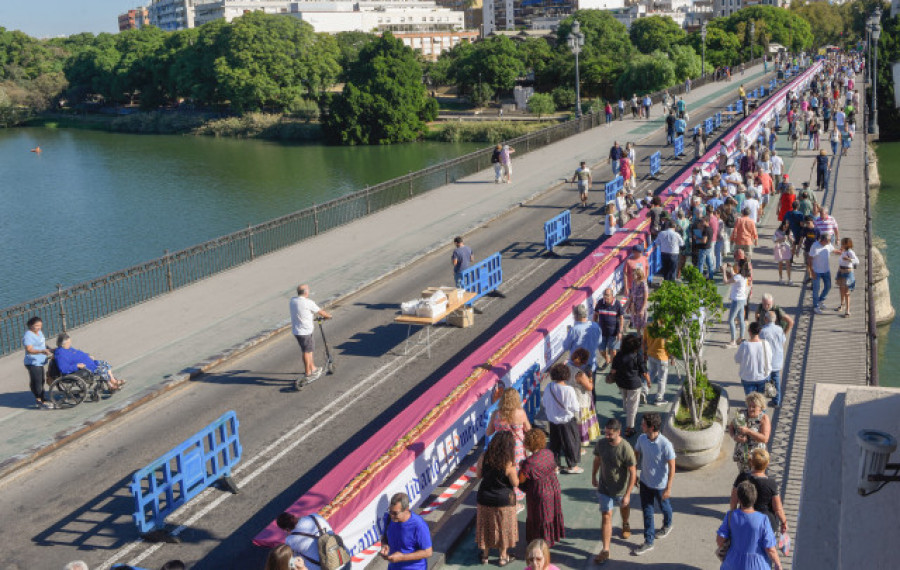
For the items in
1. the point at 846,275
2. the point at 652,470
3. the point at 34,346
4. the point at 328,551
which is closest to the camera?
the point at 328,551

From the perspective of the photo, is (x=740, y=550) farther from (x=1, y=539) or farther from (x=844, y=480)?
(x=1, y=539)

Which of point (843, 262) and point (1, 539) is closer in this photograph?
point (1, 539)

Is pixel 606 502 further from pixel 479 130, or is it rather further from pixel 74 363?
pixel 479 130

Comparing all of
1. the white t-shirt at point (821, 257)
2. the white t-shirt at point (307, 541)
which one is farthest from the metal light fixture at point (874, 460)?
the white t-shirt at point (821, 257)

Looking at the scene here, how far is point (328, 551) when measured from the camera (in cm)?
809

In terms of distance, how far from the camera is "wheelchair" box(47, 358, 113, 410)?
14.7 meters

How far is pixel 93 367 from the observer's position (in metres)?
15.1

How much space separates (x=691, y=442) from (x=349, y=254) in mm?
15183

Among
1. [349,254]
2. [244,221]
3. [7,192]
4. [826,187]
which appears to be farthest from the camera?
[7,192]

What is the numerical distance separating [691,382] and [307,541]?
5.61m

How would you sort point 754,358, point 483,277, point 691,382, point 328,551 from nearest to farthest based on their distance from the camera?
point 328,551, point 691,382, point 754,358, point 483,277

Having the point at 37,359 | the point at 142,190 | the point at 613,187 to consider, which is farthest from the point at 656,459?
the point at 142,190

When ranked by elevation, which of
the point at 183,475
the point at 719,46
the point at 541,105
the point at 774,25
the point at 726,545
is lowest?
the point at 183,475

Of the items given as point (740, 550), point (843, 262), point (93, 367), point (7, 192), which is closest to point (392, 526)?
point (740, 550)
